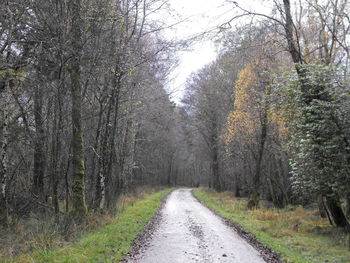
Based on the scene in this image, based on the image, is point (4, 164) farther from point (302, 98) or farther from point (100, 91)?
point (302, 98)

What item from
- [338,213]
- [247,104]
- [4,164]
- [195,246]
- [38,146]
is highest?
[247,104]

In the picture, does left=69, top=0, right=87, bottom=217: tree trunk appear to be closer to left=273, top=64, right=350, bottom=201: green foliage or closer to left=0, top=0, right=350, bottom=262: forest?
left=0, top=0, right=350, bottom=262: forest

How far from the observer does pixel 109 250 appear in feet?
23.2

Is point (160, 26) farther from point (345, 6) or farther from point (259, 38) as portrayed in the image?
point (345, 6)

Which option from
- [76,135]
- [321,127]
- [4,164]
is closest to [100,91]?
[76,135]

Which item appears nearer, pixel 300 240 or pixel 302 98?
pixel 300 240

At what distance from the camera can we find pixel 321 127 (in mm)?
8633

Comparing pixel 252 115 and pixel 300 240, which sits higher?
pixel 252 115

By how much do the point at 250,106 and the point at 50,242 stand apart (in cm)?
1345

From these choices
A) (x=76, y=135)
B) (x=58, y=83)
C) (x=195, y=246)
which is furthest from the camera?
(x=76, y=135)

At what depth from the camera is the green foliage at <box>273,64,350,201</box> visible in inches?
336

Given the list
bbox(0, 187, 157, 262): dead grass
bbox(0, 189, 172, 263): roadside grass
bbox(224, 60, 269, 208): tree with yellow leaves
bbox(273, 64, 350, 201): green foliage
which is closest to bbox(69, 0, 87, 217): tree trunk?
bbox(0, 187, 157, 262): dead grass

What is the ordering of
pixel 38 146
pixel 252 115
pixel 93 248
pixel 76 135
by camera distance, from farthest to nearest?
pixel 252 115
pixel 38 146
pixel 76 135
pixel 93 248

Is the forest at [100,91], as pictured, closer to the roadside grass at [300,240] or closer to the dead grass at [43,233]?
the dead grass at [43,233]
